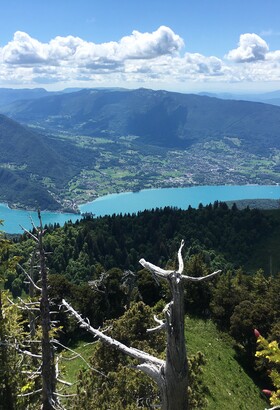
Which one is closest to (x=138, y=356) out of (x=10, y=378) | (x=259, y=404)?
(x=10, y=378)

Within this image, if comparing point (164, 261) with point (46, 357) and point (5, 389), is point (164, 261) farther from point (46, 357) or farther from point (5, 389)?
point (46, 357)

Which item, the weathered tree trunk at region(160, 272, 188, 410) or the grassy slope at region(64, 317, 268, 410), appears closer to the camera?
the weathered tree trunk at region(160, 272, 188, 410)

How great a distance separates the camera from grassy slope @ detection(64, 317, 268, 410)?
1177 inches

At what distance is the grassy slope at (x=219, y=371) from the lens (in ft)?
98.1

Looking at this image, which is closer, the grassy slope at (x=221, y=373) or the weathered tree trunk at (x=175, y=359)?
the weathered tree trunk at (x=175, y=359)

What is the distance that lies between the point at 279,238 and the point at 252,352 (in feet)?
330

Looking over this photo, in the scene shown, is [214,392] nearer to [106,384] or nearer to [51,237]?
[106,384]

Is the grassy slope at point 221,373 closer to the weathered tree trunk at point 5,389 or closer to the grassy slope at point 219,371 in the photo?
the grassy slope at point 219,371

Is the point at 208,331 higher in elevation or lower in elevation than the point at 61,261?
higher

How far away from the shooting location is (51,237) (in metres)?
138

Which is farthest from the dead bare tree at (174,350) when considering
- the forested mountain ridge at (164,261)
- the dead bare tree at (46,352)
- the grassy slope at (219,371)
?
the forested mountain ridge at (164,261)

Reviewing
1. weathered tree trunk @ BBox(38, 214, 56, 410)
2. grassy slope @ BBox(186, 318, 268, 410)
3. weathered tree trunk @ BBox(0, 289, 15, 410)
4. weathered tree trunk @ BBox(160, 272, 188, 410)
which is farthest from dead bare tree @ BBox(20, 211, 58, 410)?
grassy slope @ BBox(186, 318, 268, 410)

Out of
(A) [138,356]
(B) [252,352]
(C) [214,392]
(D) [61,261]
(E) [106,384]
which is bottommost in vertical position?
(D) [61,261]

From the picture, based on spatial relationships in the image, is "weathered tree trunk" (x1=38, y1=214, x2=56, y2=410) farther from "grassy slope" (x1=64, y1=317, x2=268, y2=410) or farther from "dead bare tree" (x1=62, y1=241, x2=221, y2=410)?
"grassy slope" (x1=64, y1=317, x2=268, y2=410)
